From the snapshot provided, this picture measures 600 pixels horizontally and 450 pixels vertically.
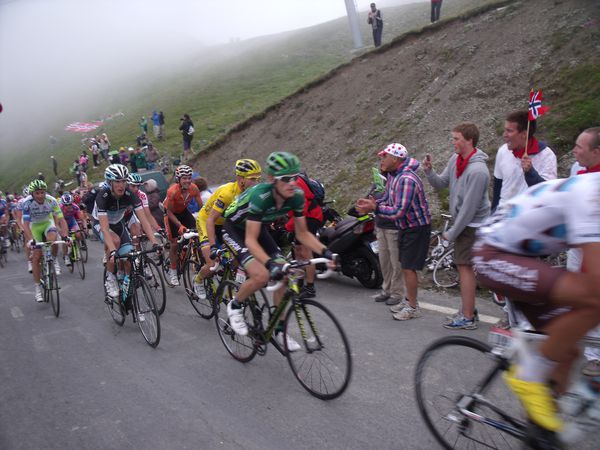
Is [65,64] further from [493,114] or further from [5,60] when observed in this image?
[493,114]

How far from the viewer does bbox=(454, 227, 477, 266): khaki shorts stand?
496 cm

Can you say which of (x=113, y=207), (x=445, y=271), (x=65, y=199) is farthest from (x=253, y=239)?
(x=65, y=199)

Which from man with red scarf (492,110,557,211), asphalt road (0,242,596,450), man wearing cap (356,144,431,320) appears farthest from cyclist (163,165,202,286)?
man with red scarf (492,110,557,211)

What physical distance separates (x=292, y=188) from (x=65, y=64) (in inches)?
4706

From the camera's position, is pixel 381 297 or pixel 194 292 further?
pixel 194 292

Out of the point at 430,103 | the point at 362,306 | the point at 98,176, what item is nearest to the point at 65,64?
the point at 98,176

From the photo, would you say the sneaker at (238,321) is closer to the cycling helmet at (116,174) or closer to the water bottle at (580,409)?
the water bottle at (580,409)

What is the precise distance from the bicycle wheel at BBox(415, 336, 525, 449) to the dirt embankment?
6.40 m

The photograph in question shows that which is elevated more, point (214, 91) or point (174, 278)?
point (214, 91)

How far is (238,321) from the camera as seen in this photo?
4.54m

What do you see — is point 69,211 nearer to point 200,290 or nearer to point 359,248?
point 200,290

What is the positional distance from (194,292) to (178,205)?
2063 millimetres

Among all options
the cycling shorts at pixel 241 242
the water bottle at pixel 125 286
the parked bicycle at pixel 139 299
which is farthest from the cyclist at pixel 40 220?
the cycling shorts at pixel 241 242

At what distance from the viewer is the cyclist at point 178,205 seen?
789 centimetres
